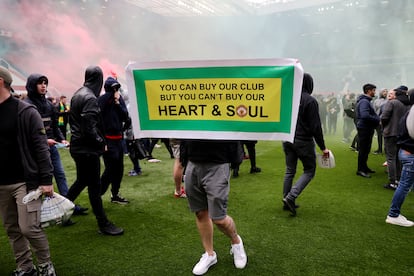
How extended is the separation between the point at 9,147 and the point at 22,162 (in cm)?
14

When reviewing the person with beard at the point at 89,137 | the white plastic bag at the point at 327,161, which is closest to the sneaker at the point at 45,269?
the person with beard at the point at 89,137

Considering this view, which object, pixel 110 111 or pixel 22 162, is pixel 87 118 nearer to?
pixel 110 111

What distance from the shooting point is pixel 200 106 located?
2.24 meters

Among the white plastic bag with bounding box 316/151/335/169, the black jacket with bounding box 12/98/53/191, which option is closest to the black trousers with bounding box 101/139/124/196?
the black jacket with bounding box 12/98/53/191

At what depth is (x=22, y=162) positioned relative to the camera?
7.52 ft

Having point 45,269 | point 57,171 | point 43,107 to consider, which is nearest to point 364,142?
point 57,171

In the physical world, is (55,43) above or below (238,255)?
above

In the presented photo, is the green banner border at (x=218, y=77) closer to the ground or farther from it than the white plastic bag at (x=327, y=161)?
farther from it

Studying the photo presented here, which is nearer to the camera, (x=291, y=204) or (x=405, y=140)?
(x=405, y=140)

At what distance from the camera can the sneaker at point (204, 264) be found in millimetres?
2593

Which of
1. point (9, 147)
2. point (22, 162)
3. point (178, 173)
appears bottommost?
point (178, 173)

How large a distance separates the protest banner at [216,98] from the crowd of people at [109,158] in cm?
24

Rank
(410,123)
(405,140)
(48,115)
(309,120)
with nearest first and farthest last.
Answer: (410,123)
(405,140)
(309,120)
(48,115)

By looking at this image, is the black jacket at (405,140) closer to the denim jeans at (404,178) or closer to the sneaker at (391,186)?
the denim jeans at (404,178)
